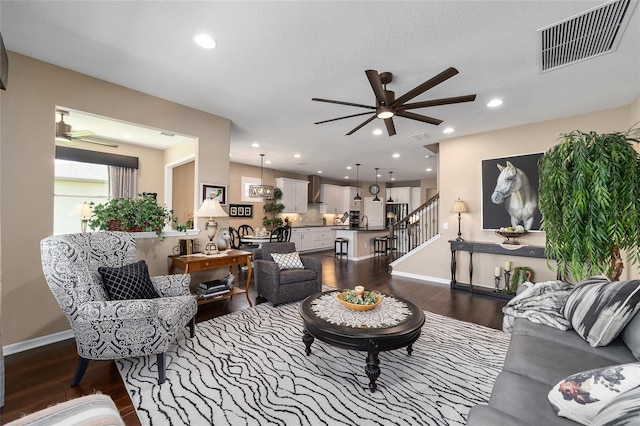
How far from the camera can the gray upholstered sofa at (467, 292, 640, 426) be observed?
1037mm

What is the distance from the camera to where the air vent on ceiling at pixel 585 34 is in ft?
6.12

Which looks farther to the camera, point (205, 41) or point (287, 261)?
point (287, 261)

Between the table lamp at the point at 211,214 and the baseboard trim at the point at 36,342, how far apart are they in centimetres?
161

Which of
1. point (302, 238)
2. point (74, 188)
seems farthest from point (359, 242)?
point (74, 188)

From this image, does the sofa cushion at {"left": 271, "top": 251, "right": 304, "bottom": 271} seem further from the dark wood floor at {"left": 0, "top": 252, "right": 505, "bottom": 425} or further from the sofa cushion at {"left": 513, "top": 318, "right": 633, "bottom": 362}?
the sofa cushion at {"left": 513, "top": 318, "right": 633, "bottom": 362}

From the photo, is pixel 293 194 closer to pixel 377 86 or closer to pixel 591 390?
pixel 377 86

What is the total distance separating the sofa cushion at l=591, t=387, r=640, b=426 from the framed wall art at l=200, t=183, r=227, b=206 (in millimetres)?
3901

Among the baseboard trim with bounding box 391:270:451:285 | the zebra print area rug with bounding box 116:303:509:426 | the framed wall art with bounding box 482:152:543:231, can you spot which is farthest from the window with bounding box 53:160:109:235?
the framed wall art with bounding box 482:152:543:231

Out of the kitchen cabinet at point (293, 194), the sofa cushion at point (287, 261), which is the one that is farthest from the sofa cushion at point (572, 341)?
the kitchen cabinet at point (293, 194)

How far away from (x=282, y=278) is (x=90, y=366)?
81.6 inches

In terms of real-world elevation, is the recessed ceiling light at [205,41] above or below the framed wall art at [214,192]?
above

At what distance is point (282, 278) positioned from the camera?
362cm

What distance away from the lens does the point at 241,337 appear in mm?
2729

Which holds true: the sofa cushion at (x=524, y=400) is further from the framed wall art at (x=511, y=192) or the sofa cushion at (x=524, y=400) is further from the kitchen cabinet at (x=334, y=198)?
the kitchen cabinet at (x=334, y=198)
